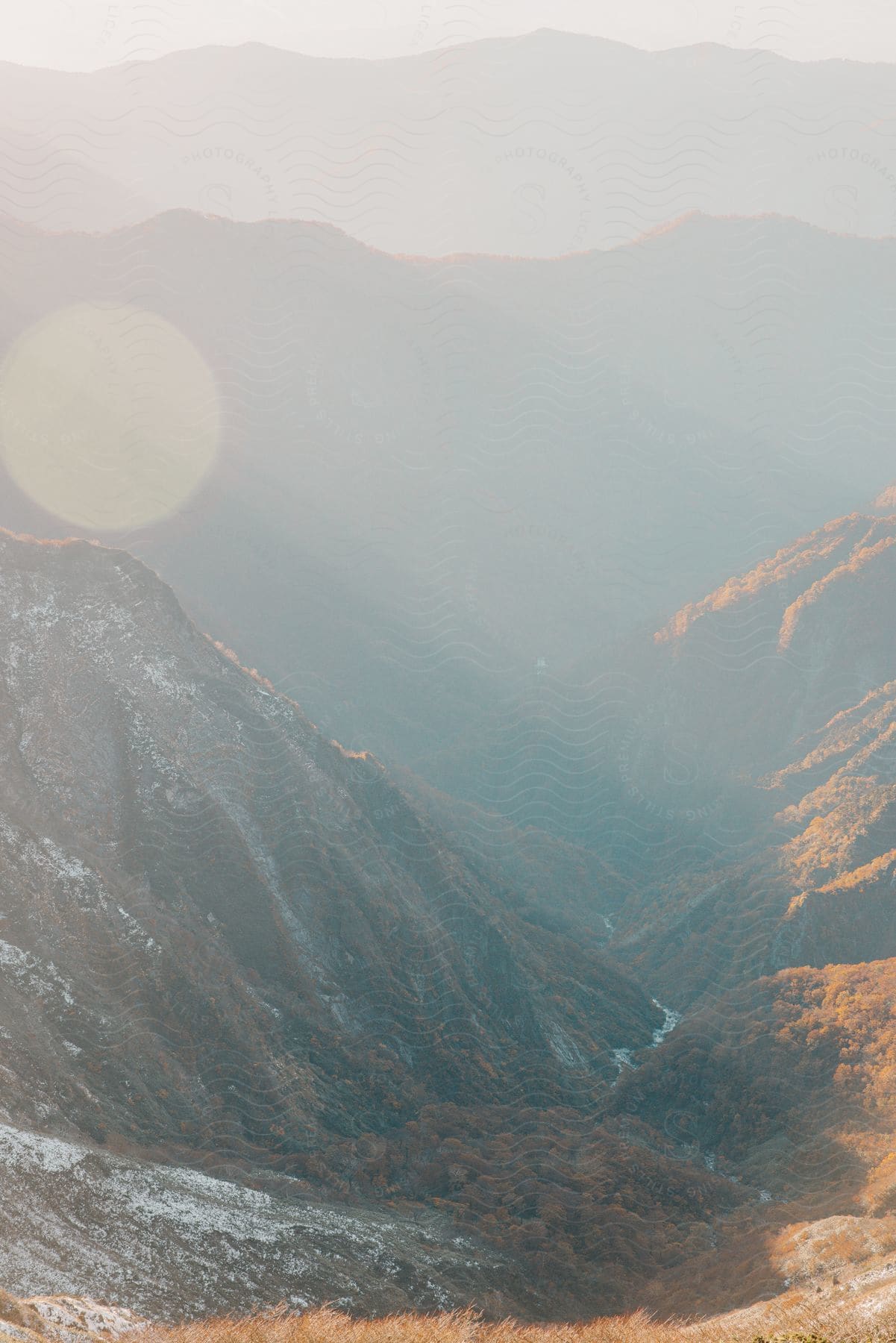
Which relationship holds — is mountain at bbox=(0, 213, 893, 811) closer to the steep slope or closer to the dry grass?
the steep slope

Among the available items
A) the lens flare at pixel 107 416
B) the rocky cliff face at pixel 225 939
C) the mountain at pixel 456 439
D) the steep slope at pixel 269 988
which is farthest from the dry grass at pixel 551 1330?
the lens flare at pixel 107 416

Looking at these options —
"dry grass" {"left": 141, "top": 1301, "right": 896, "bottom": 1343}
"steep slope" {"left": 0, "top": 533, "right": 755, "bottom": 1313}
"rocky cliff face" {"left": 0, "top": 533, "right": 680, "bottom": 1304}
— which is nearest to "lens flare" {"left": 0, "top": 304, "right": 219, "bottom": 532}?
"rocky cliff face" {"left": 0, "top": 533, "right": 680, "bottom": 1304}

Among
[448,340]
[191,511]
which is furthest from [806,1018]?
[448,340]

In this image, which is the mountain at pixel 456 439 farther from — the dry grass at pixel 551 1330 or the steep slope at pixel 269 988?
the dry grass at pixel 551 1330

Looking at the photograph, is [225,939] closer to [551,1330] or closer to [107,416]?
[551,1330]

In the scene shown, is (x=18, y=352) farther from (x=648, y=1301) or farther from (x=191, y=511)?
(x=648, y=1301)
